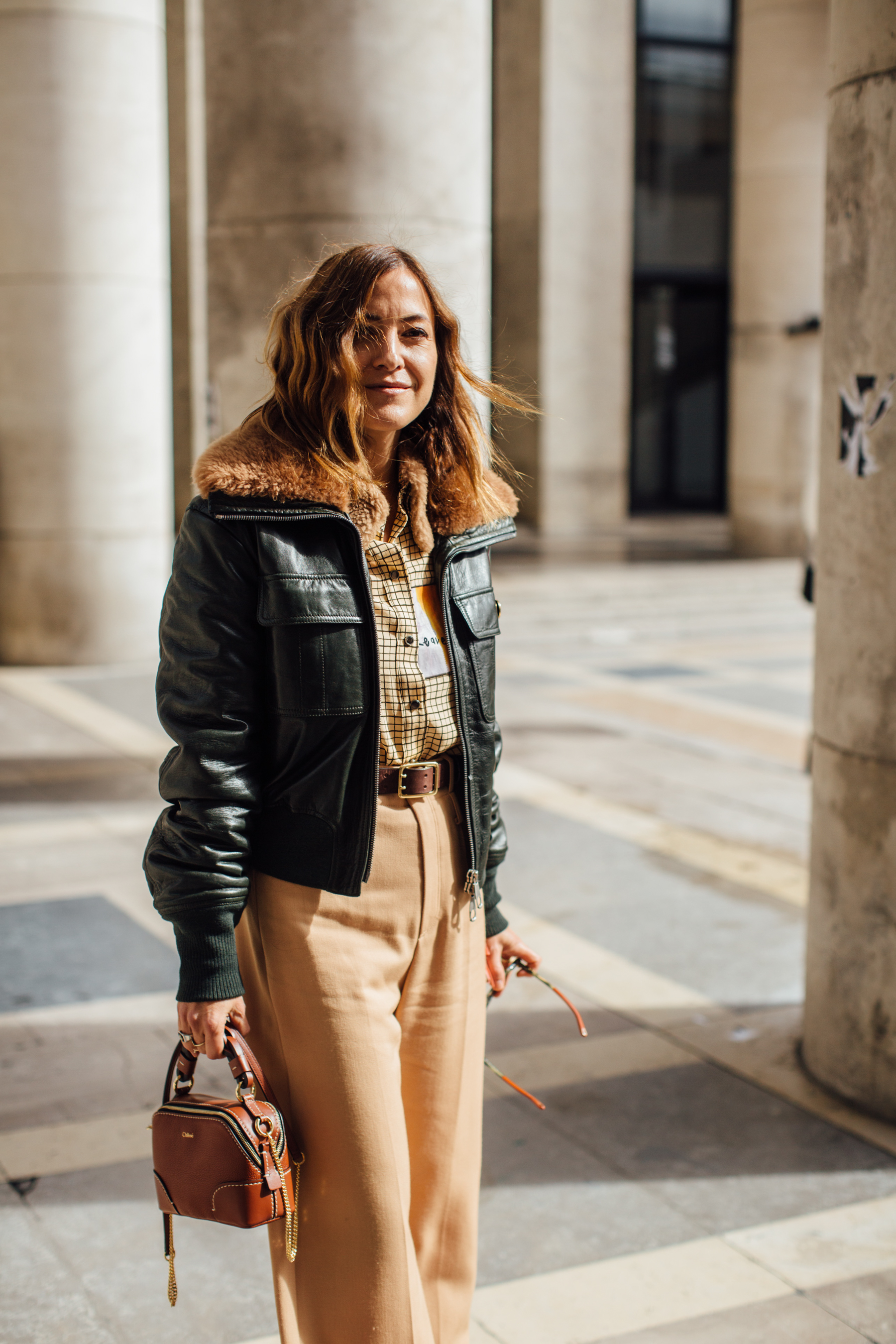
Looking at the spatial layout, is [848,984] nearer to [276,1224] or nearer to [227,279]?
[276,1224]

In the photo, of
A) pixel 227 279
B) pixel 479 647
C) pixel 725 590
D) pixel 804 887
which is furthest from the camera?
pixel 725 590

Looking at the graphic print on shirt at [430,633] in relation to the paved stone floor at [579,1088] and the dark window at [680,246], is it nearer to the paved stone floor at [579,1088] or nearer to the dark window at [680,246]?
the paved stone floor at [579,1088]

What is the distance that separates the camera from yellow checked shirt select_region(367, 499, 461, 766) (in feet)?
8.04

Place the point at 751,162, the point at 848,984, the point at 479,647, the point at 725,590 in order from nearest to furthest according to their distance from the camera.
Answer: the point at 479,647 → the point at 848,984 → the point at 725,590 → the point at 751,162

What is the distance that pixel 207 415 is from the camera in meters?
9.05

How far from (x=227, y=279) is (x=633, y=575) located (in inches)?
357

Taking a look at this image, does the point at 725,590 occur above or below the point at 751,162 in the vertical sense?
below

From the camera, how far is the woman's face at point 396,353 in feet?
8.07

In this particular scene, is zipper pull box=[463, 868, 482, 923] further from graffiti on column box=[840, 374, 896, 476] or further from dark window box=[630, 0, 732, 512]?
dark window box=[630, 0, 732, 512]

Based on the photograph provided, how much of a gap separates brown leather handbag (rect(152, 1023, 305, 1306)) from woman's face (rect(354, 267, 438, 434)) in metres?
1.04

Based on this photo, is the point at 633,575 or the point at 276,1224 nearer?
the point at 276,1224

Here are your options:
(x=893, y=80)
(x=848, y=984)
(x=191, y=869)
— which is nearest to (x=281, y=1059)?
(x=191, y=869)

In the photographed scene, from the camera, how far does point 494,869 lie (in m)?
2.84

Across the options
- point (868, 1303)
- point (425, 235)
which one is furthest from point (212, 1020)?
point (425, 235)
